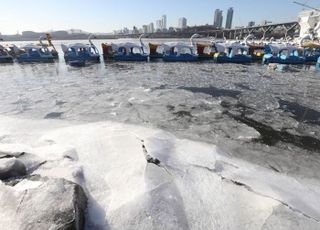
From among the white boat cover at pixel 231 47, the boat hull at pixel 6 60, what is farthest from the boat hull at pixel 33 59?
the white boat cover at pixel 231 47

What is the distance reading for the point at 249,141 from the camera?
7805mm

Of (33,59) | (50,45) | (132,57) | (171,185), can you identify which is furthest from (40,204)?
(50,45)

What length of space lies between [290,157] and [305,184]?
55.8 inches

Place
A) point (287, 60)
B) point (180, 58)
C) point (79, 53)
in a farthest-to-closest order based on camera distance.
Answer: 1. point (79, 53)
2. point (180, 58)
3. point (287, 60)

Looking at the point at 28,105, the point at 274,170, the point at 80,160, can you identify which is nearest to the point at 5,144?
the point at 80,160

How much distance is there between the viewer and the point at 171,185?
498cm

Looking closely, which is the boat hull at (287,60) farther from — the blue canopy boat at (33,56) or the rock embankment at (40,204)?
the rock embankment at (40,204)

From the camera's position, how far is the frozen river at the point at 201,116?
5.28 m

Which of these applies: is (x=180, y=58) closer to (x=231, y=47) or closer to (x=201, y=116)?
(x=231, y=47)

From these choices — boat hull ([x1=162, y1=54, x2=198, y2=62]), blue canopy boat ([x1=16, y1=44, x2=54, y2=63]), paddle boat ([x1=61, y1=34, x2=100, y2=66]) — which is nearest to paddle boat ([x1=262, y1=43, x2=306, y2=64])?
boat hull ([x1=162, y1=54, x2=198, y2=62])

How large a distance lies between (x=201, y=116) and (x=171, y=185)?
18.1ft

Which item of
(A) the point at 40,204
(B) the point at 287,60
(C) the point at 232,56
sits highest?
(A) the point at 40,204

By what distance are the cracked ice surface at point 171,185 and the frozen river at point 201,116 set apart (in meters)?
0.04

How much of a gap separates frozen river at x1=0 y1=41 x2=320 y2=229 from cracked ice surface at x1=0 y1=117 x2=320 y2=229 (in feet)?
0.15
